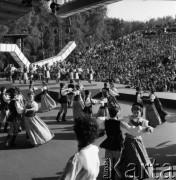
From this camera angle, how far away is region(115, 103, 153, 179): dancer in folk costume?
15.7 feet

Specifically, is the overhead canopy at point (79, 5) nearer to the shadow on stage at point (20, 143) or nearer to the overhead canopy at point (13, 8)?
the overhead canopy at point (13, 8)

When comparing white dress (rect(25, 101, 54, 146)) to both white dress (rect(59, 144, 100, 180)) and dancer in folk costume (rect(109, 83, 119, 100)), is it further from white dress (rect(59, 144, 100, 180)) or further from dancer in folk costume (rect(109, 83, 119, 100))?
white dress (rect(59, 144, 100, 180))

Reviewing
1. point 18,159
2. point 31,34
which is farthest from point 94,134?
point 31,34

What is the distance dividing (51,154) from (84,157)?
14.3 ft

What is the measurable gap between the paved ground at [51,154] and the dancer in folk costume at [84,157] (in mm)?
2858

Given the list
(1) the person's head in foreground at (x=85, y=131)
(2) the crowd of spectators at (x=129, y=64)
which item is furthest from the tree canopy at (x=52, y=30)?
(1) the person's head in foreground at (x=85, y=131)

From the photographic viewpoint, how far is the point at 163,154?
6.51 metres

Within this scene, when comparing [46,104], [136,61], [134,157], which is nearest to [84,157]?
[134,157]

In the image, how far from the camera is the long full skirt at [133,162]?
15.7 ft

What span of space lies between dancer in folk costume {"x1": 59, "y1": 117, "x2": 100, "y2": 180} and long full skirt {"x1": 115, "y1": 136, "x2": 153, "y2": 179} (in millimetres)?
2268

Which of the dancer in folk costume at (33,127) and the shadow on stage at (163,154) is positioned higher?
the dancer in folk costume at (33,127)

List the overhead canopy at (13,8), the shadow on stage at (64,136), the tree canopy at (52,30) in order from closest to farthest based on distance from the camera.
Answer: the shadow on stage at (64,136) < the overhead canopy at (13,8) < the tree canopy at (52,30)

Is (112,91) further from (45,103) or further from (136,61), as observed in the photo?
(136,61)

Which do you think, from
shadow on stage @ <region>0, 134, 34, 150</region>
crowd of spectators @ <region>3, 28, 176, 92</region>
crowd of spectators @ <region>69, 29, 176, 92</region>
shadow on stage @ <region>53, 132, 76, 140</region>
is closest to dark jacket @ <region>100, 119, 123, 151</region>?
shadow on stage @ <region>0, 134, 34, 150</region>
